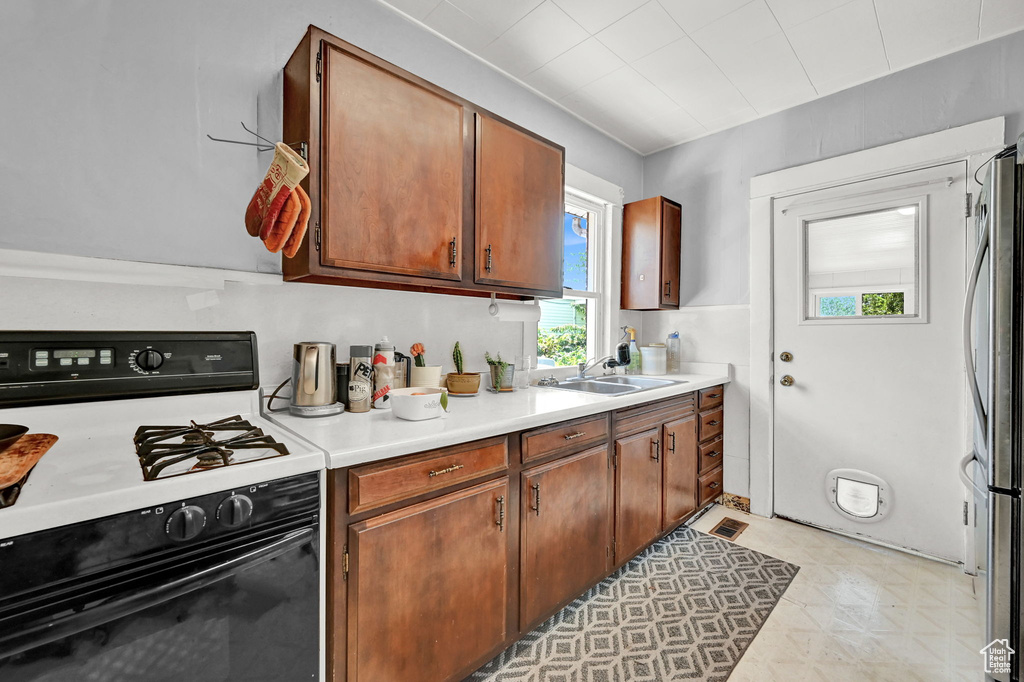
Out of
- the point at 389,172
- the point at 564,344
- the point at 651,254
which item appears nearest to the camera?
the point at 389,172

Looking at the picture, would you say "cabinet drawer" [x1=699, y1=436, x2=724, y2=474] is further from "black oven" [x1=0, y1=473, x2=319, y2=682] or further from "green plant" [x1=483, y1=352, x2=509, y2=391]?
"black oven" [x1=0, y1=473, x2=319, y2=682]

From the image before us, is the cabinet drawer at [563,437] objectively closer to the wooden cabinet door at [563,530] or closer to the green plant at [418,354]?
the wooden cabinet door at [563,530]

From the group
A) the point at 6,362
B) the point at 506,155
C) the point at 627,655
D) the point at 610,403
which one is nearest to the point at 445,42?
the point at 506,155

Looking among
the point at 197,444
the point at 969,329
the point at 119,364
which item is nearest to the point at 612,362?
the point at 969,329

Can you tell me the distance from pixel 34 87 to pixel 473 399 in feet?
5.50

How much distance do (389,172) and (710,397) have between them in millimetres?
2320

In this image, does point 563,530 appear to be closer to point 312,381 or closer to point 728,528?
point 312,381

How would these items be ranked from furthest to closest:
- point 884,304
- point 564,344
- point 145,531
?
1. point 564,344
2. point 884,304
3. point 145,531

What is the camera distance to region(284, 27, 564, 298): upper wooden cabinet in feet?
4.77

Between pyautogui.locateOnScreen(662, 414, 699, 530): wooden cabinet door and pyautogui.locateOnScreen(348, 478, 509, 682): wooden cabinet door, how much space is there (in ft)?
4.03

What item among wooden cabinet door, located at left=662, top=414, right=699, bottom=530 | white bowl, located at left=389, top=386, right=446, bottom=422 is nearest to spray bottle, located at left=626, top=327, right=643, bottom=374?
wooden cabinet door, located at left=662, top=414, right=699, bottom=530

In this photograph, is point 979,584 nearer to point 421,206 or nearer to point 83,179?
point 421,206

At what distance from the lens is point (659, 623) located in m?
1.81

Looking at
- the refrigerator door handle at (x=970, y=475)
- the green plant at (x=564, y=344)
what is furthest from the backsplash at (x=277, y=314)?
the refrigerator door handle at (x=970, y=475)
